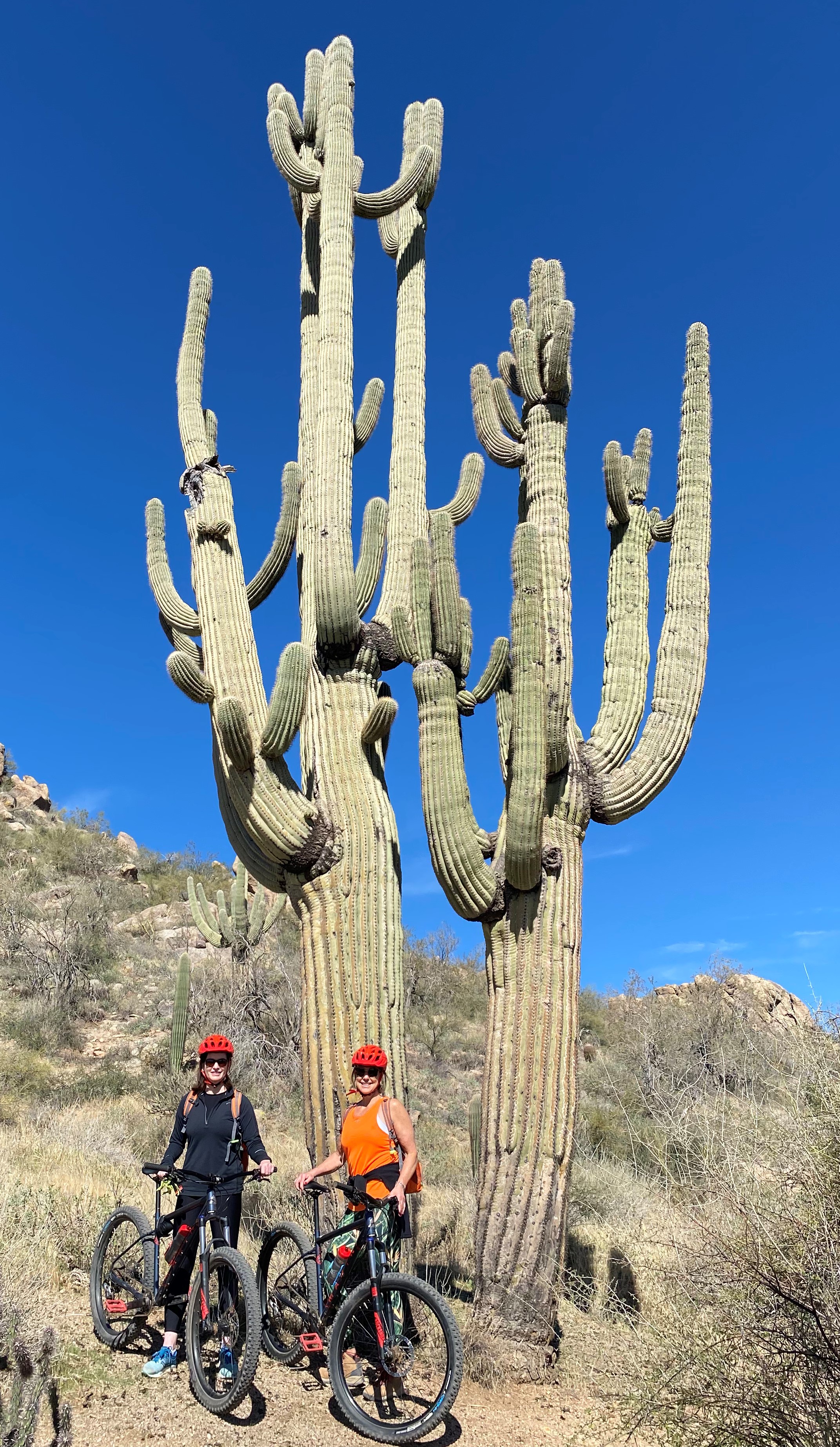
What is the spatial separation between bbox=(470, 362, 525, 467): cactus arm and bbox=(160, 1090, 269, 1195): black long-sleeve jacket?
4.92 m

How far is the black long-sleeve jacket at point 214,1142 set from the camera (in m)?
4.62

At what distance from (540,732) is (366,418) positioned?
3.90 meters

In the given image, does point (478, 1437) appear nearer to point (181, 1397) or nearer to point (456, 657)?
point (181, 1397)

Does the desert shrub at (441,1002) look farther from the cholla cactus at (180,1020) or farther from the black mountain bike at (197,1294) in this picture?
the black mountain bike at (197,1294)

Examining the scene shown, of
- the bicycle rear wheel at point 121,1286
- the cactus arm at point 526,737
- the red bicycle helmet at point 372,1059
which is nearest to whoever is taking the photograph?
the red bicycle helmet at point 372,1059

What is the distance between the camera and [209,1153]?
465 cm

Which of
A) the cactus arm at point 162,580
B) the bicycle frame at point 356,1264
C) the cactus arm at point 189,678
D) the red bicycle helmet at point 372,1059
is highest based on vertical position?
the cactus arm at point 162,580

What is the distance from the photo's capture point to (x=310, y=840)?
6664 mm

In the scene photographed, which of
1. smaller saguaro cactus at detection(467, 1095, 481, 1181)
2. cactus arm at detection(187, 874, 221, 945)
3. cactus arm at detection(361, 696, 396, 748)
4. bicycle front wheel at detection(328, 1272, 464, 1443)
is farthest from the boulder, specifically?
bicycle front wheel at detection(328, 1272, 464, 1443)

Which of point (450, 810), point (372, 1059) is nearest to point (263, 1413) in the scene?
point (372, 1059)

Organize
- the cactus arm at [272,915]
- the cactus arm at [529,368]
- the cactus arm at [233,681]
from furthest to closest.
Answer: the cactus arm at [272,915] → the cactus arm at [529,368] → the cactus arm at [233,681]

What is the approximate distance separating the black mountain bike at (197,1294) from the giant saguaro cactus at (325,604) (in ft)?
4.69

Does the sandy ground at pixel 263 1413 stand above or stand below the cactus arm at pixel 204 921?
below

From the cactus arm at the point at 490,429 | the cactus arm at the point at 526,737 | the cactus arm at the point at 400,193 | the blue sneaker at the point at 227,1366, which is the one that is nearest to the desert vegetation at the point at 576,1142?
the blue sneaker at the point at 227,1366
